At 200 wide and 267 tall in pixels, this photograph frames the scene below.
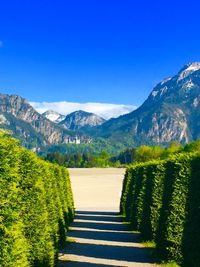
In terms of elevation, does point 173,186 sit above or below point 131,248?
above

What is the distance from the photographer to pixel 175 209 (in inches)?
850

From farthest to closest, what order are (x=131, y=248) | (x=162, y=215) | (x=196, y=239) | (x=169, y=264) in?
(x=131, y=248), (x=162, y=215), (x=169, y=264), (x=196, y=239)

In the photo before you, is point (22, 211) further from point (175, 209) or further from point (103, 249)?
point (103, 249)

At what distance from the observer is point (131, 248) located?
27.5 meters

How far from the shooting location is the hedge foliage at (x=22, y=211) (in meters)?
11.4

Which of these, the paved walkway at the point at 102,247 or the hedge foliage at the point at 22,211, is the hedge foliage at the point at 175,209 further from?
the hedge foliage at the point at 22,211

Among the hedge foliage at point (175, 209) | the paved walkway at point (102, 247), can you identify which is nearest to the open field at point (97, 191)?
the paved walkway at point (102, 247)

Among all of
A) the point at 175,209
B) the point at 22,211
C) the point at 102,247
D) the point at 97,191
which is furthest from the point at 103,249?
the point at 97,191

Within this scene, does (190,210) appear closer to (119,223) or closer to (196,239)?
(196,239)

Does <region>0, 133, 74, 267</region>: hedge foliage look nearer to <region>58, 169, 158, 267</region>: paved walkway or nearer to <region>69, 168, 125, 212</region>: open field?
<region>58, 169, 158, 267</region>: paved walkway

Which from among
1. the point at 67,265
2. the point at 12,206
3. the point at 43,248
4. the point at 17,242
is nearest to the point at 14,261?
the point at 17,242

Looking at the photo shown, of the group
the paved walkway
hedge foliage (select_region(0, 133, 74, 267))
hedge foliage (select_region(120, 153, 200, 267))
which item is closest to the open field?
the paved walkway

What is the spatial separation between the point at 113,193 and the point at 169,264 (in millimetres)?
79062

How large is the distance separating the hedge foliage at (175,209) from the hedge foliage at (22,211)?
4.85m
